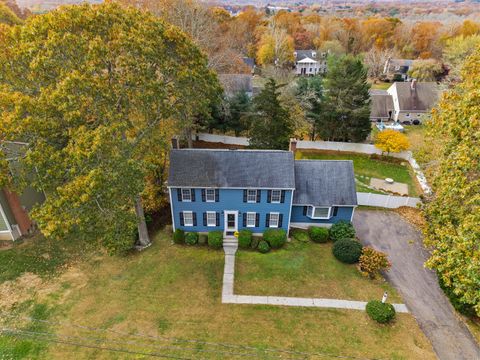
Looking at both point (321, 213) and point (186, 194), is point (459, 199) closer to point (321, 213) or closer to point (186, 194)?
point (321, 213)

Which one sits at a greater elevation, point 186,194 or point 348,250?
point 186,194

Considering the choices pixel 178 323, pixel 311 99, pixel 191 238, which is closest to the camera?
pixel 178 323

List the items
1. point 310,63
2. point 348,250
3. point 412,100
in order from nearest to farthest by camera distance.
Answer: point 348,250, point 412,100, point 310,63

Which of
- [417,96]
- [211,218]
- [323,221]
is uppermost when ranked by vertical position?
[417,96]

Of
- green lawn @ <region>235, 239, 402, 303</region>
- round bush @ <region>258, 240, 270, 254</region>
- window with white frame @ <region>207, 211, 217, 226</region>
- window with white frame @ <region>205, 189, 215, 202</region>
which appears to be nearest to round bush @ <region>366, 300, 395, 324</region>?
green lawn @ <region>235, 239, 402, 303</region>

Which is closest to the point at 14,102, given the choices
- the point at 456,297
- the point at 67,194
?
the point at 67,194

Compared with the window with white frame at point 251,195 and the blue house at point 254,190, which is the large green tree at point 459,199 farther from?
the window with white frame at point 251,195

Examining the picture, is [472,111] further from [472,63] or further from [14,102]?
[14,102]

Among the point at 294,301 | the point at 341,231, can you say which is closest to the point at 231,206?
the point at 294,301
